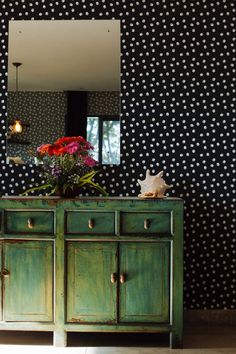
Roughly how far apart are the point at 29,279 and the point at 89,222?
532 millimetres

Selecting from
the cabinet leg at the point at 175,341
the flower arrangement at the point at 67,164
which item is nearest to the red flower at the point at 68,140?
the flower arrangement at the point at 67,164

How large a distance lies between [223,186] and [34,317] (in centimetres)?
166

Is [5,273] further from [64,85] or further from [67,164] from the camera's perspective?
[64,85]

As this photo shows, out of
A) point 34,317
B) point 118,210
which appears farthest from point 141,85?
point 34,317

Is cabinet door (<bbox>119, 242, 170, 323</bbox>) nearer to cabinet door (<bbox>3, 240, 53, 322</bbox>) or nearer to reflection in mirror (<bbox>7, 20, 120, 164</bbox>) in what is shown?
cabinet door (<bbox>3, 240, 53, 322</bbox>)

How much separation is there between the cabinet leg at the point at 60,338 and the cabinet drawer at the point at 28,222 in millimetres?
643

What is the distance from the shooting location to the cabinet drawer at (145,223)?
130 inches

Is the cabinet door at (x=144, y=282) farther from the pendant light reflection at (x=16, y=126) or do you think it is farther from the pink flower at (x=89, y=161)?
the pendant light reflection at (x=16, y=126)

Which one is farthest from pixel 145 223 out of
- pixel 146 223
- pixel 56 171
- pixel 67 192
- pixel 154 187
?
pixel 56 171

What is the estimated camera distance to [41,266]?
3.32m

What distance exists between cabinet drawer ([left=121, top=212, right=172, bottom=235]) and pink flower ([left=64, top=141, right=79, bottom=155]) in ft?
1.74

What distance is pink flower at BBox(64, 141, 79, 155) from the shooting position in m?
3.42

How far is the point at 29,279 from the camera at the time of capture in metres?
3.32

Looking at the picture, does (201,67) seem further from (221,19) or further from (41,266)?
(41,266)
